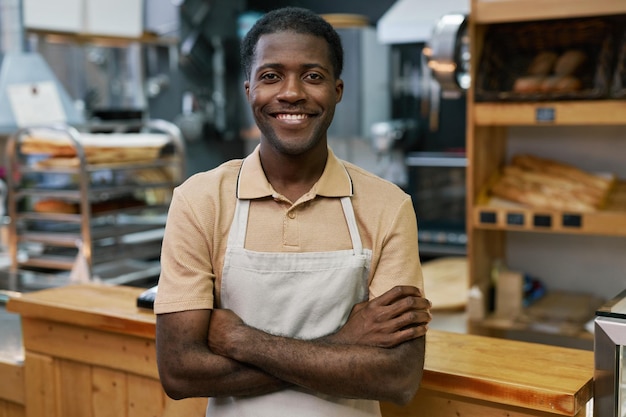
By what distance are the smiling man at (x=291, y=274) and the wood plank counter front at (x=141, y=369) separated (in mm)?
212

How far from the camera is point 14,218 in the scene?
3.21 meters

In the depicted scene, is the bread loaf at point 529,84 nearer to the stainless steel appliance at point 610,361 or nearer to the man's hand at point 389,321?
the stainless steel appliance at point 610,361

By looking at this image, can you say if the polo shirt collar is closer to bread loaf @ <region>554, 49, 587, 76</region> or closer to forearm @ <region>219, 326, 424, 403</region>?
forearm @ <region>219, 326, 424, 403</region>

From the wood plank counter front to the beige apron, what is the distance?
272 mm

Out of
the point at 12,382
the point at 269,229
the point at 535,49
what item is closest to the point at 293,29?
the point at 269,229

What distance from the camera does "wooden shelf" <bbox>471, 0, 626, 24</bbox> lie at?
2803 millimetres

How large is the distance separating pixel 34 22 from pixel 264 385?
328cm

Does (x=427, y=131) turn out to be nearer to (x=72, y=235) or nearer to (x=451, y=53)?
(x=451, y=53)

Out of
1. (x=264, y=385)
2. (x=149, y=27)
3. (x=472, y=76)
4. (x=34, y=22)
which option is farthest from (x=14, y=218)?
(x=149, y=27)

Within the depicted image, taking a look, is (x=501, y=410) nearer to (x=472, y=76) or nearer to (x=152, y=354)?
(x=152, y=354)

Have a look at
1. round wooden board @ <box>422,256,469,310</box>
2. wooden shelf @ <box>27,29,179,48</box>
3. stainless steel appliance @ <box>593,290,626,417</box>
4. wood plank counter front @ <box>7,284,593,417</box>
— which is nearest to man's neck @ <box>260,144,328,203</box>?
wood plank counter front @ <box>7,284,593,417</box>

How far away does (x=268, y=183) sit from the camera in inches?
58.6

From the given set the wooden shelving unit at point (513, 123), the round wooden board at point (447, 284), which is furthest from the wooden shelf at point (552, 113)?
the round wooden board at point (447, 284)

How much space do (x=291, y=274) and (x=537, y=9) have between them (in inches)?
76.2
